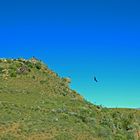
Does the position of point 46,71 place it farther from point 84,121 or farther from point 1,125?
point 1,125

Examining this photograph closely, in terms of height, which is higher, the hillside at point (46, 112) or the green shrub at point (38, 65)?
the green shrub at point (38, 65)

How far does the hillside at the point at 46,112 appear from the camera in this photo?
34.9 metres

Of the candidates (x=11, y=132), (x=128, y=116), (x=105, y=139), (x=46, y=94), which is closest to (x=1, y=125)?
(x=11, y=132)

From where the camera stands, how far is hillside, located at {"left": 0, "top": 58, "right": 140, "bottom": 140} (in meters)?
34.9

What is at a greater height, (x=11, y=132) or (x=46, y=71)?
(x=46, y=71)

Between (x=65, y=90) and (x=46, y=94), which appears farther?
(x=65, y=90)

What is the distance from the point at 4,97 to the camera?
4241 cm

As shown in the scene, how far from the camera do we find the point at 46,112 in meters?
39.4

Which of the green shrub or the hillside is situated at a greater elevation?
the green shrub

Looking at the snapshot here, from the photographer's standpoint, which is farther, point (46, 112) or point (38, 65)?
→ point (38, 65)

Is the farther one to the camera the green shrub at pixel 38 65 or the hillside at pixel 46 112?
the green shrub at pixel 38 65

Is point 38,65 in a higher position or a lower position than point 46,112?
higher

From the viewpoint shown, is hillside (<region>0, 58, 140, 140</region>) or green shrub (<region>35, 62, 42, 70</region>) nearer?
hillside (<region>0, 58, 140, 140</region>)

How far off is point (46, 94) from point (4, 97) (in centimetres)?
499
